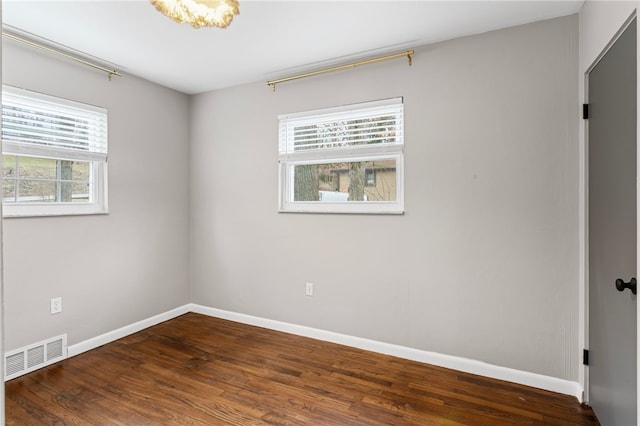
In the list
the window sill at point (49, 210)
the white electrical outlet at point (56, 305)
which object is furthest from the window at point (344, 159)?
the white electrical outlet at point (56, 305)

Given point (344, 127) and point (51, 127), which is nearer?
point (51, 127)

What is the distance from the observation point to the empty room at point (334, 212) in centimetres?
217

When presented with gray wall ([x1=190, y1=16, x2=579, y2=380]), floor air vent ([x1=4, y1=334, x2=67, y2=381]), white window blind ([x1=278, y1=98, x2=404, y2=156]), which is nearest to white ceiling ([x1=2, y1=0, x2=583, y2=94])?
gray wall ([x1=190, y1=16, x2=579, y2=380])

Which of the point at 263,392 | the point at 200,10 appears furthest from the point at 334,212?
the point at 200,10

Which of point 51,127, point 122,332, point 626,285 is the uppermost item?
point 51,127

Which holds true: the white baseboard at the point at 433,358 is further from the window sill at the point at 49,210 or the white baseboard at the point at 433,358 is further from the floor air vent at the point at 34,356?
the window sill at the point at 49,210

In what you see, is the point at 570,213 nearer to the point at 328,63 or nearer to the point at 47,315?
the point at 328,63

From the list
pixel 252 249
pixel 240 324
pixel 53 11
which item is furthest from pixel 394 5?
pixel 240 324

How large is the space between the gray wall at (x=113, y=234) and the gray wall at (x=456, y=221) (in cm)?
88

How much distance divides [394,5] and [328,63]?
3.08ft

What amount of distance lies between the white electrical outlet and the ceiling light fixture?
93.4 inches

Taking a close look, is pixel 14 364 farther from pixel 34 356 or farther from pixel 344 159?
pixel 344 159

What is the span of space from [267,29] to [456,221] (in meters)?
1.98

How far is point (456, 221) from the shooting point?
107 inches
